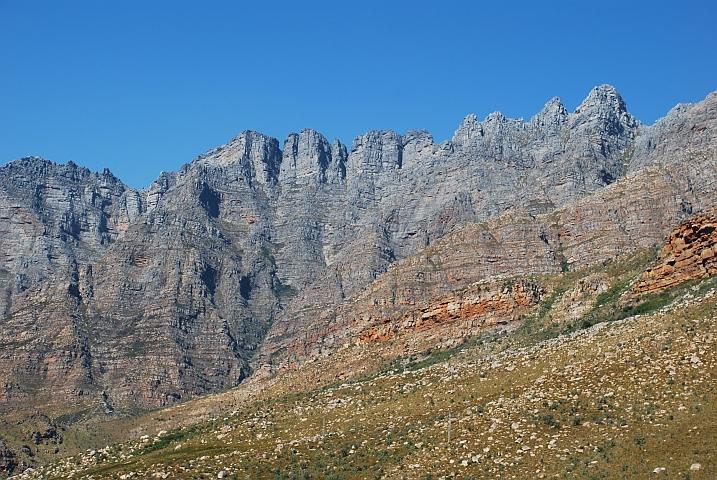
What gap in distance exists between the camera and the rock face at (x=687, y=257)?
62.9m

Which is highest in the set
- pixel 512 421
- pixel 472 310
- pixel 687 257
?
pixel 687 257

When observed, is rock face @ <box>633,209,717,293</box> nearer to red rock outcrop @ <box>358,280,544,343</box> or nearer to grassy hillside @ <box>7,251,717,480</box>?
grassy hillside @ <box>7,251,717,480</box>

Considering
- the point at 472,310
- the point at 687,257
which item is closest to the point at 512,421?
the point at 687,257

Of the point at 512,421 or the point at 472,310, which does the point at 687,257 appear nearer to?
the point at 472,310

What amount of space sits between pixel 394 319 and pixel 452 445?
5358 cm

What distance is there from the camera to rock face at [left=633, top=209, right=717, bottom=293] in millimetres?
62875

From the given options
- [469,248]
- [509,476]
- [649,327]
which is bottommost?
[509,476]

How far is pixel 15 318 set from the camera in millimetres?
186125

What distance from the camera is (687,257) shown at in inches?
2562

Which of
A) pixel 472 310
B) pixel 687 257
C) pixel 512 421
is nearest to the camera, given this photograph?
pixel 512 421

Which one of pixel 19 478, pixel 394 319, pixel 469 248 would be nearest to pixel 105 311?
pixel 469 248

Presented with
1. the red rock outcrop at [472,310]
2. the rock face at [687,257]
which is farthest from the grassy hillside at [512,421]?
the red rock outcrop at [472,310]

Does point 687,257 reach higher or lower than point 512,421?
higher

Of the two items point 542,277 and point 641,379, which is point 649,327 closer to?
point 641,379
